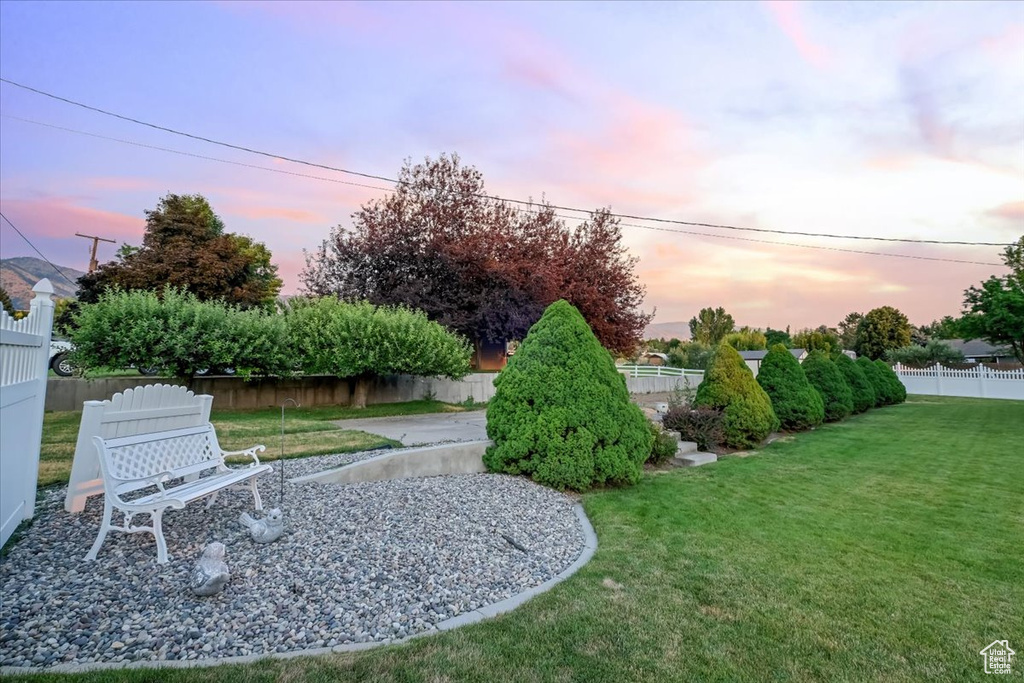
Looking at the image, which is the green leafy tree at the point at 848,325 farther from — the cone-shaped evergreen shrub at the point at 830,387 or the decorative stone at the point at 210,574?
the decorative stone at the point at 210,574

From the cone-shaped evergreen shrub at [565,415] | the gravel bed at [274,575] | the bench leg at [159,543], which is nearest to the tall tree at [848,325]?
the cone-shaped evergreen shrub at [565,415]

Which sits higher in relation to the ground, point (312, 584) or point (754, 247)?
point (754, 247)

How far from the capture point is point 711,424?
29.6 ft

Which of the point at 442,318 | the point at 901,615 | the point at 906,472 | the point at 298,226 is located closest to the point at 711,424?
the point at 906,472

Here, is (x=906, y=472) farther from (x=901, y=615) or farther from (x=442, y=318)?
(x=442, y=318)

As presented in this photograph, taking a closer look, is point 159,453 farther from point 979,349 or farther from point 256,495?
point 979,349

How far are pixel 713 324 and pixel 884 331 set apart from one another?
1483 centimetres

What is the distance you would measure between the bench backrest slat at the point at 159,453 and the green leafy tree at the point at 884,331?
52364mm

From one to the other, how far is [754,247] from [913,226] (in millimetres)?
4988

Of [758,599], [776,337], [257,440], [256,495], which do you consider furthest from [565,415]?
[776,337]

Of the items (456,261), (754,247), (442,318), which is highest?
(754,247)

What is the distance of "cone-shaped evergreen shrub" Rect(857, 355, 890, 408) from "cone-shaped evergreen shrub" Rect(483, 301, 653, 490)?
1606 centimetres

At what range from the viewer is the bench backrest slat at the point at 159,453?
10.9 ft

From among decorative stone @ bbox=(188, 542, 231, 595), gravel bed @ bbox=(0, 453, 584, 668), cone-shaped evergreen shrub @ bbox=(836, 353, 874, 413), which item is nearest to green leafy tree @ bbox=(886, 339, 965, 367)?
cone-shaped evergreen shrub @ bbox=(836, 353, 874, 413)
